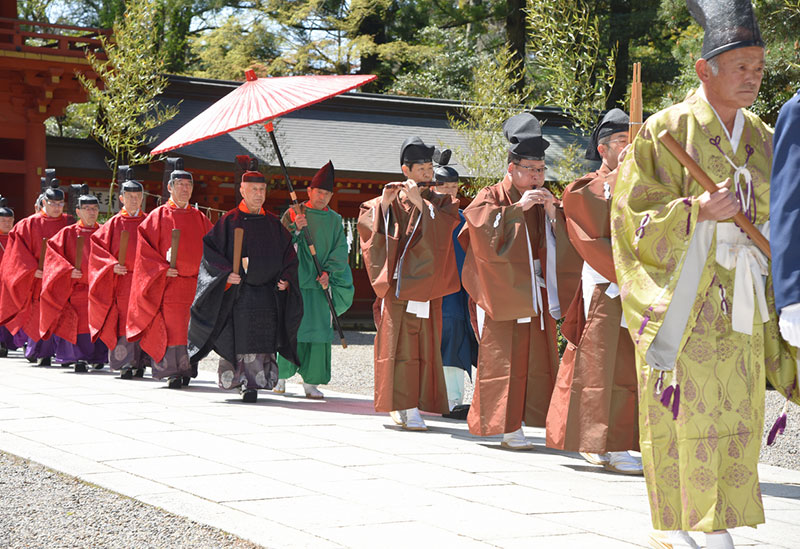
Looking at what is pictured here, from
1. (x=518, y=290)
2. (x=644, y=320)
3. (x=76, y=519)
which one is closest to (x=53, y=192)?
(x=518, y=290)

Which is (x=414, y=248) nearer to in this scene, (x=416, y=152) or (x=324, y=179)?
(x=416, y=152)

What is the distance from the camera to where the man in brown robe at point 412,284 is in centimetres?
666

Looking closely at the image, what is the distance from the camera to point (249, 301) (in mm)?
7961

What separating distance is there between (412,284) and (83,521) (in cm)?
307

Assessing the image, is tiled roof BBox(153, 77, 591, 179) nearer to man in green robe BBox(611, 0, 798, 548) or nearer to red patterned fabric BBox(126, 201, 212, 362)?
red patterned fabric BBox(126, 201, 212, 362)

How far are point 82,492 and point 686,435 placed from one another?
273 centimetres

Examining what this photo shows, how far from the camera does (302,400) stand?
8.33 meters

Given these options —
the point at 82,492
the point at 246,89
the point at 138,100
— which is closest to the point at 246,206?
the point at 246,89

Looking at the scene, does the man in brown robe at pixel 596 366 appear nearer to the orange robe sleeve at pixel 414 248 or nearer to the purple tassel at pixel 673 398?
the orange robe sleeve at pixel 414 248

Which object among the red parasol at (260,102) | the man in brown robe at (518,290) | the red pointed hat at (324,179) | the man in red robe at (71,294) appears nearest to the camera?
the man in brown robe at (518,290)

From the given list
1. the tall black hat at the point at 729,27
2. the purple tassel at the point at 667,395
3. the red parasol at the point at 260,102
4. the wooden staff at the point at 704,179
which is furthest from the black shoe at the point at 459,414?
the tall black hat at the point at 729,27

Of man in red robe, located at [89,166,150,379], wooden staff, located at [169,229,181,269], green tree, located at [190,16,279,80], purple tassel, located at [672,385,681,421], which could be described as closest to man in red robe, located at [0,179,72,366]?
man in red robe, located at [89,166,150,379]

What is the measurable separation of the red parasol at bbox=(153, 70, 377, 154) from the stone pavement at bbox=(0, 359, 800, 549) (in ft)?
6.77

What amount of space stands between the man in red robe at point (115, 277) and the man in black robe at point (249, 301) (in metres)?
2.04
